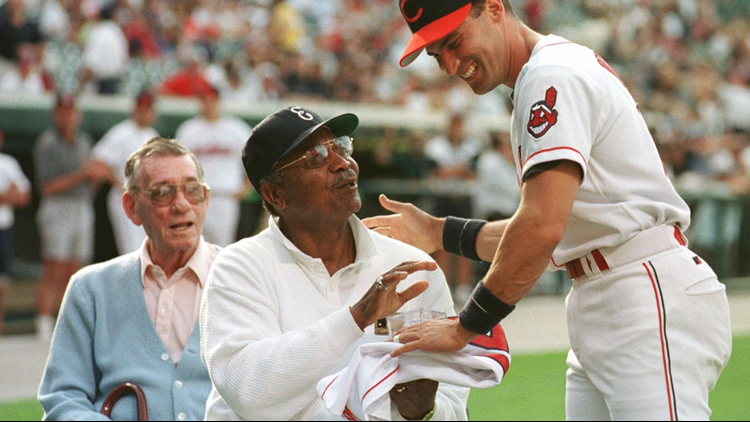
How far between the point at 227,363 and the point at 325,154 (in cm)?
83

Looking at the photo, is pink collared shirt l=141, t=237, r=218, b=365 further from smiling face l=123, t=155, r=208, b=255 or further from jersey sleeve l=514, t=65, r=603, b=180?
jersey sleeve l=514, t=65, r=603, b=180

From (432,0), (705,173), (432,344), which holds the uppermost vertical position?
(432,0)

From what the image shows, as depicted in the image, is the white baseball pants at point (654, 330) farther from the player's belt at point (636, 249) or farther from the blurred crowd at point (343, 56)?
the blurred crowd at point (343, 56)

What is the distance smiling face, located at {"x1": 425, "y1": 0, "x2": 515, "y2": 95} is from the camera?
2.91m

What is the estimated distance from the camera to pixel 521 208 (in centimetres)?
265

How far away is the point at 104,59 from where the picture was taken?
11266 mm

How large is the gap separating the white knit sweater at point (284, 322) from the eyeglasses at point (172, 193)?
796mm

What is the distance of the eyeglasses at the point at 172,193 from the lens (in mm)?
3984

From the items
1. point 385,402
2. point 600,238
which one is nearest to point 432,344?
point 385,402

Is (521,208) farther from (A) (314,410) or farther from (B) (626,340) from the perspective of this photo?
(A) (314,410)

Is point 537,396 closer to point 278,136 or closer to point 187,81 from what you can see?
point 278,136

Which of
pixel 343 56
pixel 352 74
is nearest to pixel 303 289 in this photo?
pixel 352 74

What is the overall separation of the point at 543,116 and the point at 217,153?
7.17 m

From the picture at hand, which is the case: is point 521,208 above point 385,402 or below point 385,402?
above
